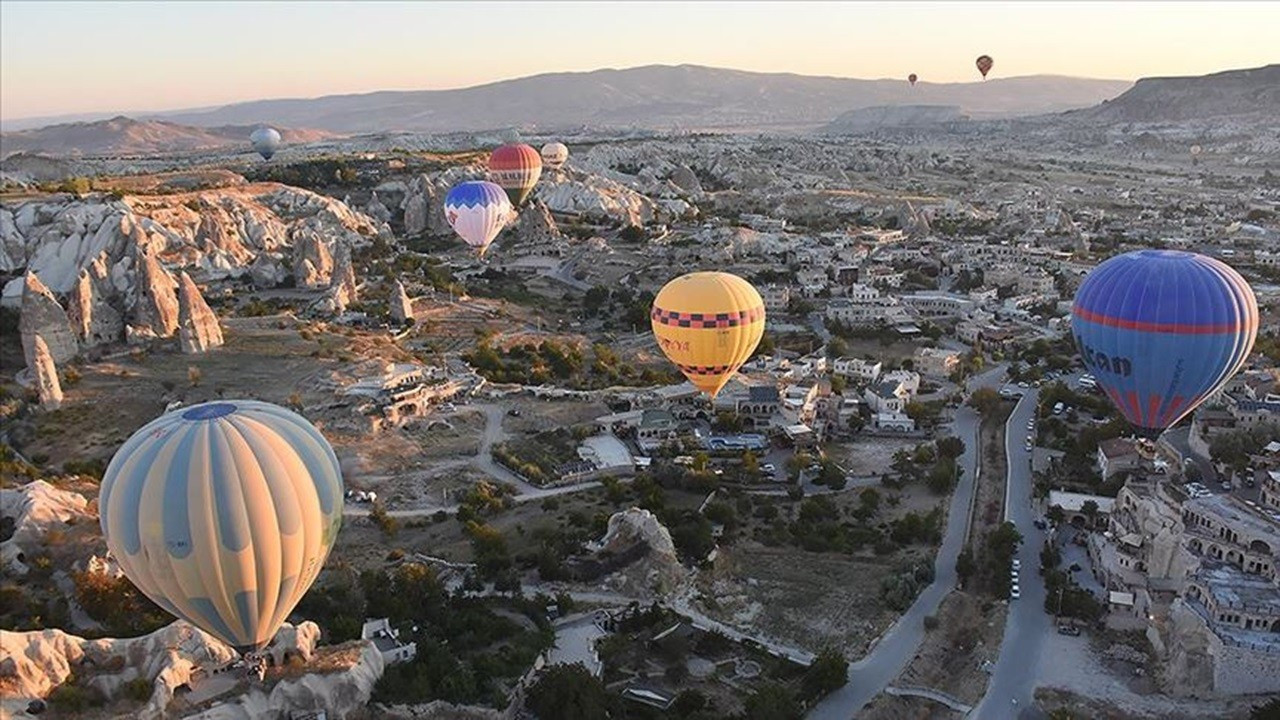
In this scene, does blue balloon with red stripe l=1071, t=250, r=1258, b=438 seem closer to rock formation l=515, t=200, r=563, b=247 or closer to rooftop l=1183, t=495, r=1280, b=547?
rooftop l=1183, t=495, r=1280, b=547

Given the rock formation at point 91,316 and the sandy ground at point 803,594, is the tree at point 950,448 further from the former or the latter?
the rock formation at point 91,316

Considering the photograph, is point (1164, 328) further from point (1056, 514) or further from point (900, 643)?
point (900, 643)

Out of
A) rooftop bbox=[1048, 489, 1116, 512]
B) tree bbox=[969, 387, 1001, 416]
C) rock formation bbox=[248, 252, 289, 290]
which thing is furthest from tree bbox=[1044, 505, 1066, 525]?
rock formation bbox=[248, 252, 289, 290]

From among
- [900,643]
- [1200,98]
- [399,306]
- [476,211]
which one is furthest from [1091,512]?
[1200,98]

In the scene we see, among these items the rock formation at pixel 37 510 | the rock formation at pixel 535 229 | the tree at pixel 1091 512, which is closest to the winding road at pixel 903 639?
the tree at pixel 1091 512

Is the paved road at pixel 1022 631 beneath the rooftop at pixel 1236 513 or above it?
beneath
